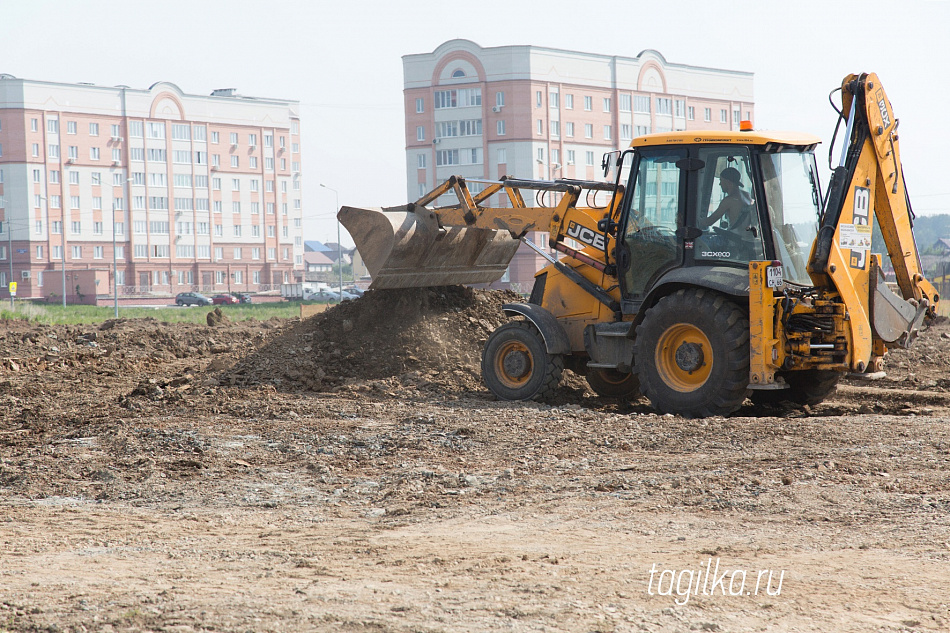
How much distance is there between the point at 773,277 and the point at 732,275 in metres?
0.44

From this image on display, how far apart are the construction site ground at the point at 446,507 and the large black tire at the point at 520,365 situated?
302 millimetres

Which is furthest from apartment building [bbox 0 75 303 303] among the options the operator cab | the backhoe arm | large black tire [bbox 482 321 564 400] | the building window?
the backhoe arm

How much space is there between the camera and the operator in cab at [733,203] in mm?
8695

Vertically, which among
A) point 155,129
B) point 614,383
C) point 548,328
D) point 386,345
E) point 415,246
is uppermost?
point 155,129

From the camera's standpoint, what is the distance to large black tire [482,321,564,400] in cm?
1004

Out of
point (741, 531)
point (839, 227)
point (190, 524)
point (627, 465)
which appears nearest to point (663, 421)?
point (627, 465)

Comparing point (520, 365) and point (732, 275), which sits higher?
point (732, 275)

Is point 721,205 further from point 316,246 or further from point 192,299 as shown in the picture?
point 316,246

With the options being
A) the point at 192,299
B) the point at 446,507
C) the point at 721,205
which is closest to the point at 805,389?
the point at 721,205

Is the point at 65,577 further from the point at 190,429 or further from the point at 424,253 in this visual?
the point at 424,253

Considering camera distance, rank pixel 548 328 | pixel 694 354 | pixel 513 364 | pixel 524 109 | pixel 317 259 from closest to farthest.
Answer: pixel 694 354 → pixel 548 328 → pixel 513 364 → pixel 524 109 → pixel 317 259

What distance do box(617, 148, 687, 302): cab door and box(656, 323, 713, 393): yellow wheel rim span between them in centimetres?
69

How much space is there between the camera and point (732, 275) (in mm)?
8562

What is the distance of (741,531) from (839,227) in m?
4.03
